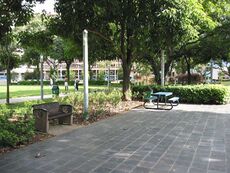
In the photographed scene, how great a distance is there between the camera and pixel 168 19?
45.7 ft

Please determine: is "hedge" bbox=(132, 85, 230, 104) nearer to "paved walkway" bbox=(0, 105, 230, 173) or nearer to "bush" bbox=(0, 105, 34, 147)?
"paved walkway" bbox=(0, 105, 230, 173)

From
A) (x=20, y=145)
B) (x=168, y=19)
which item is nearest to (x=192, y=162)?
(x=20, y=145)

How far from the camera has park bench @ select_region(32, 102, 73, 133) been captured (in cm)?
898

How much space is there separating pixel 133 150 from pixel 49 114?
347 cm

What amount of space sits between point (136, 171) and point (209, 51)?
22260 mm

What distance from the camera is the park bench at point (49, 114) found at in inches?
354

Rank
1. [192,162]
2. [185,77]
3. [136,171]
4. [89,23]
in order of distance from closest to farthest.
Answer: [136,171]
[192,162]
[89,23]
[185,77]

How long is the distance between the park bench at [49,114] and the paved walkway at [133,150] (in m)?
0.69

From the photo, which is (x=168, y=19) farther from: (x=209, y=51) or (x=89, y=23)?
(x=209, y=51)

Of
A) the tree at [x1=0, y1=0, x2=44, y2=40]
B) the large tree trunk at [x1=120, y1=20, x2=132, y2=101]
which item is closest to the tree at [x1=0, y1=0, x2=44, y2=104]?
the tree at [x1=0, y1=0, x2=44, y2=40]

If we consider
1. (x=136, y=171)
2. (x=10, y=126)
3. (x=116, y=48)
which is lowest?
(x=136, y=171)

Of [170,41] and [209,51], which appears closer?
[170,41]

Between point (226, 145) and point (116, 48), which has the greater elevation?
point (116, 48)

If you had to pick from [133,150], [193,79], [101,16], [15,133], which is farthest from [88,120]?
[193,79]
